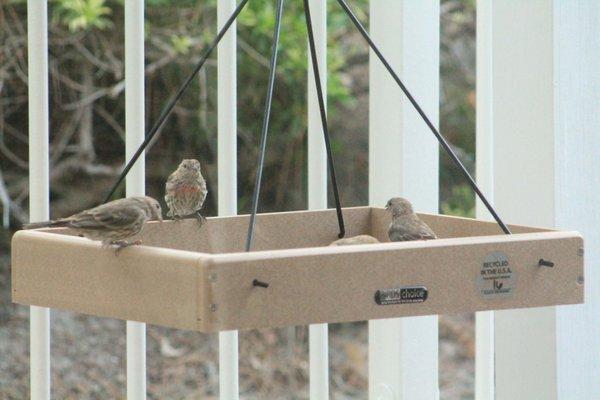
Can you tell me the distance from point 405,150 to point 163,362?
198 centimetres

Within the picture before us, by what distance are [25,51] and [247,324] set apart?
271 centimetres

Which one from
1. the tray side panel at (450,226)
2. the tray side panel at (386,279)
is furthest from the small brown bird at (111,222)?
the tray side panel at (450,226)

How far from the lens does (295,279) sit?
169 cm

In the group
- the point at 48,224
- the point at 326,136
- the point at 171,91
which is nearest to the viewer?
the point at 48,224

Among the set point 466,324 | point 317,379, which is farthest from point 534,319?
point 466,324

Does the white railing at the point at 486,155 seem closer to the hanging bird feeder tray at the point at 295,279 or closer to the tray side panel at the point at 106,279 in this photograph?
the hanging bird feeder tray at the point at 295,279

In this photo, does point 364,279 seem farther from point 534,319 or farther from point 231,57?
point 231,57

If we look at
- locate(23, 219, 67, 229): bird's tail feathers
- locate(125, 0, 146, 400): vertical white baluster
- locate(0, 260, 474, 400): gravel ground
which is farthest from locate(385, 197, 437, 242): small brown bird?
locate(0, 260, 474, 400): gravel ground

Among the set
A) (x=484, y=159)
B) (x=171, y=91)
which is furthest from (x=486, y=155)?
(x=171, y=91)

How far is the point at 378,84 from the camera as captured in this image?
2.86 m

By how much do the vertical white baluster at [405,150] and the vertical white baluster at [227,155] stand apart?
34cm

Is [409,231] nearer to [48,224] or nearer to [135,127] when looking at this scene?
[48,224]

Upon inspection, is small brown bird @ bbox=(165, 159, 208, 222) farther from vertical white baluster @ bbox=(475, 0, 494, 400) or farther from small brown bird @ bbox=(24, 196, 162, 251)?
vertical white baluster @ bbox=(475, 0, 494, 400)

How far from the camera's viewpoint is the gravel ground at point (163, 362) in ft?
13.8
